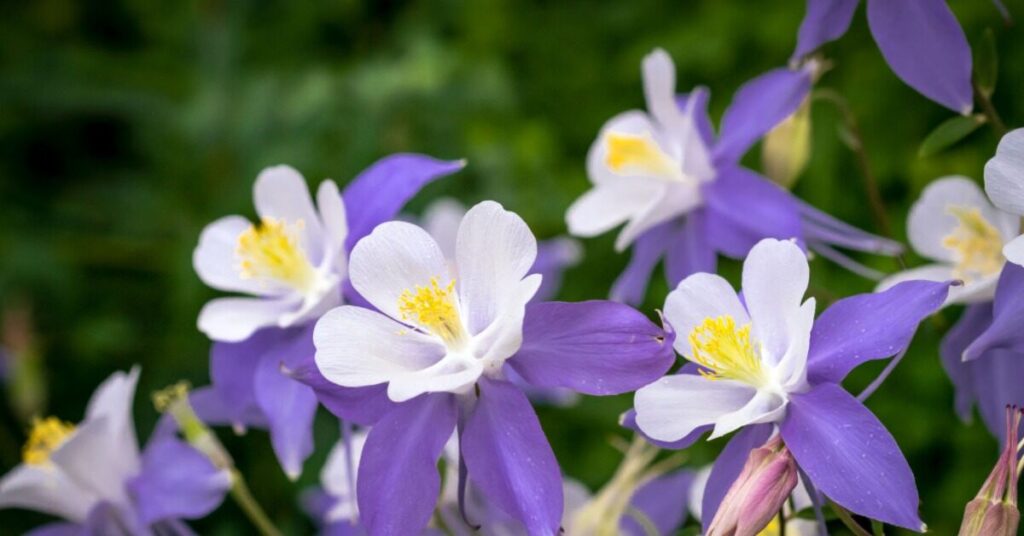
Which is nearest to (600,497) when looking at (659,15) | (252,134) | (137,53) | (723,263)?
(723,263)

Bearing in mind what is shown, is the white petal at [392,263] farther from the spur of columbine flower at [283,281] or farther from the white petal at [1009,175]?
the white petal at [1009,175]

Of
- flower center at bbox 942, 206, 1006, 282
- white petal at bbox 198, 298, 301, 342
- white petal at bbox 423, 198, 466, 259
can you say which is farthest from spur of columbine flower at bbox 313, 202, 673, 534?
white petal at bbox 423, 198, 466, 259

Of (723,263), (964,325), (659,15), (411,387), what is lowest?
(723,263)

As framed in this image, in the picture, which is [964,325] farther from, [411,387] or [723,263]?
[723,263]

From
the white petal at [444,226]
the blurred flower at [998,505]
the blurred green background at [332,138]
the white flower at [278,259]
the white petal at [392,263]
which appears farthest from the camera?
the blurred green background at [332,138]

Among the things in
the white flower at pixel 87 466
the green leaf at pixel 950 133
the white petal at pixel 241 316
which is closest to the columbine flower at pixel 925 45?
the green leaf at pixel 950 133

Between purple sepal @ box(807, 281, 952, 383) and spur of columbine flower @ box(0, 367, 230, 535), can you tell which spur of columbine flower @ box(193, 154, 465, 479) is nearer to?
spur of columbine flower @ box(0, 367, 230, 535)
